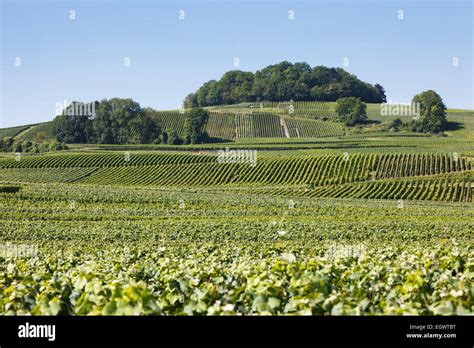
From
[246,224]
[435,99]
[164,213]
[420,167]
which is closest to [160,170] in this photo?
[420,167]

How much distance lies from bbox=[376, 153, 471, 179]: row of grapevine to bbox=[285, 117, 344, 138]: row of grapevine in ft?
154

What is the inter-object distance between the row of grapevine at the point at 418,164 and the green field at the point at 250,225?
28 centimetres

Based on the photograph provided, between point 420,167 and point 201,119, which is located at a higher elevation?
point 201,119

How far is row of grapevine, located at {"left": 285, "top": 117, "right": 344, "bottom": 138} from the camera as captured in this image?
458 ft

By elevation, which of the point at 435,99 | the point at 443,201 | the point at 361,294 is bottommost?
the point at 443,201

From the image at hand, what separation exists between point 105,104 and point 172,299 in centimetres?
12761

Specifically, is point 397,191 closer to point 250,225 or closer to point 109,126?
point 250,225

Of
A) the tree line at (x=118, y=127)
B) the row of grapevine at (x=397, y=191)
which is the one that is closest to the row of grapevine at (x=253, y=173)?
the row of grapevine at (x=397, y=191)

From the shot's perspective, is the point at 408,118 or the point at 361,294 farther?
the point at 408,118

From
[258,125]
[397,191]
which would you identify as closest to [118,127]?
[258,125]

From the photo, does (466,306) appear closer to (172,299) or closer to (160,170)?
(172,299)

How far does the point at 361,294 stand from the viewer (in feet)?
28.9

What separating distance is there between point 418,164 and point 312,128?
59.0 m
